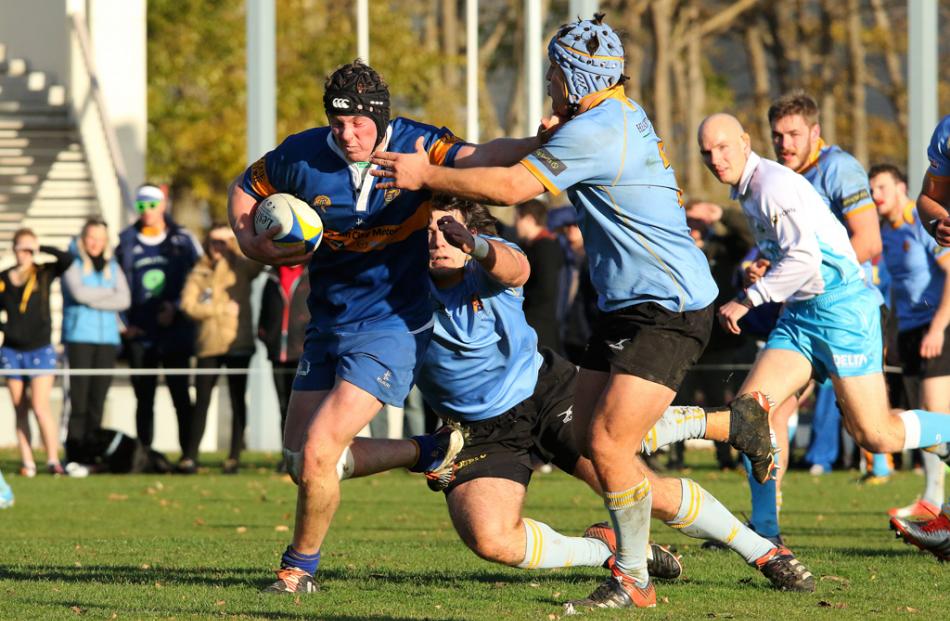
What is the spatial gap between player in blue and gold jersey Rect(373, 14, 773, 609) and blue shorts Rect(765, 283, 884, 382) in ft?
4.97

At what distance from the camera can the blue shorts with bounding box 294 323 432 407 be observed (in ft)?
23.9

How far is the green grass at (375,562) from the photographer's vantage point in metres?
6.99

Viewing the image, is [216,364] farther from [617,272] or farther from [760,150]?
[760,150]

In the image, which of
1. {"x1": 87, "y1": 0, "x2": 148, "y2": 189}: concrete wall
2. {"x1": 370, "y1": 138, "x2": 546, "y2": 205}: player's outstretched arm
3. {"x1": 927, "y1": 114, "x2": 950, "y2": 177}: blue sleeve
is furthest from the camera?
{"x1": 87, "y1": 0, "x2": 148, "y2": 189}: concrete wall

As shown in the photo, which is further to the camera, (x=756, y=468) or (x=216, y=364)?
(x=216, y=364)

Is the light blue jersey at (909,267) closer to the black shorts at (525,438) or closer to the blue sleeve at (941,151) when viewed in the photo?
the blue sleeve at (941,151)

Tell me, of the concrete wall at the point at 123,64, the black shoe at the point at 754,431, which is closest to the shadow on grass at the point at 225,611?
the black shoe at the point at 754,431

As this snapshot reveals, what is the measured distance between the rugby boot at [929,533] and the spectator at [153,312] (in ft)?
28.8

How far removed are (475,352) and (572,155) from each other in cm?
133

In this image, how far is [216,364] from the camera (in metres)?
15.9

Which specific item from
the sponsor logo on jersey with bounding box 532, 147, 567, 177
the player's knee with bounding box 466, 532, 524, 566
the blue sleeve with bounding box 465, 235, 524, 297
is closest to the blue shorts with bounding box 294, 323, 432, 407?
the blue sleeve with bounding box 465, 235, 524, 297

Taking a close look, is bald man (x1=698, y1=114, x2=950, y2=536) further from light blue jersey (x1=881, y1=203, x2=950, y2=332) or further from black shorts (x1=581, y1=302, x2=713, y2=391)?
light blue jersey (x1=881, y1=203, x2=950, y2=332)

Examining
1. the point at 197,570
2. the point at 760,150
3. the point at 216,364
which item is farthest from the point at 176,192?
the point at 197,570

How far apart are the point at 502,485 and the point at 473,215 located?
3.92 feet
